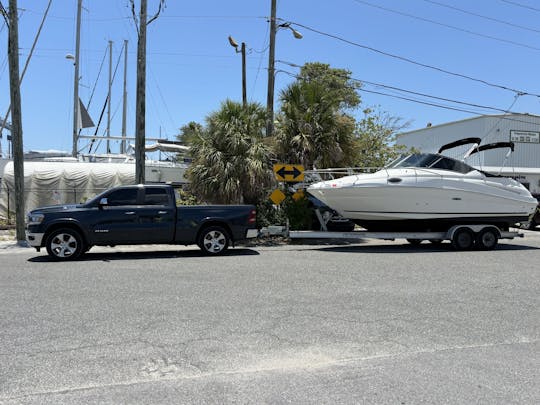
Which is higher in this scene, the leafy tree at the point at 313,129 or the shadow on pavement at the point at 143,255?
the leafy tree at the point at 313,129

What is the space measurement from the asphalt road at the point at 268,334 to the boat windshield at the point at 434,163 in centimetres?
440

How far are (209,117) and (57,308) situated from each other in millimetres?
10178

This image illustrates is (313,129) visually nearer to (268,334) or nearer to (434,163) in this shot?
(434,163)

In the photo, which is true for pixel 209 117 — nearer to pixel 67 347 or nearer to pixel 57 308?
pixel 57 308

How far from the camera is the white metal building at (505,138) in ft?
109

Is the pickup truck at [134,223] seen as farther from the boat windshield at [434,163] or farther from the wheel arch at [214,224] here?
the boat windshield at [434,163]

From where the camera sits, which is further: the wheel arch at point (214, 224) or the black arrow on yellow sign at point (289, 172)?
the black arrow on yellow sign at point (289, 172)

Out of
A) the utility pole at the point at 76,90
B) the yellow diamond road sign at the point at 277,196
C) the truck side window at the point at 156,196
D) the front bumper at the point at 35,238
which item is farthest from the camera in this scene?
the utility pole at the point at 76,90

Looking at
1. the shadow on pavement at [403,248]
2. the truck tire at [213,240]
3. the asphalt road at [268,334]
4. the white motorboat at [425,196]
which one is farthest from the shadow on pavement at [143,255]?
the white motorboat at [425,196]

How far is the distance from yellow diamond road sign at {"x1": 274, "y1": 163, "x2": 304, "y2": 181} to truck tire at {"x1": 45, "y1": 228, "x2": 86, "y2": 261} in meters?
5.82

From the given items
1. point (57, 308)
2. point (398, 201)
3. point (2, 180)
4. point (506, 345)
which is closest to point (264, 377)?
point (506, 345)

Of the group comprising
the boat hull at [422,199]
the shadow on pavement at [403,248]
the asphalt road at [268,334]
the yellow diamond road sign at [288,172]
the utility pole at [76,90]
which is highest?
the utility pole at [76,90]

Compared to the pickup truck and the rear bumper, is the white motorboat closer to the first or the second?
the rear bumper

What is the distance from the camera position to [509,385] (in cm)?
408
